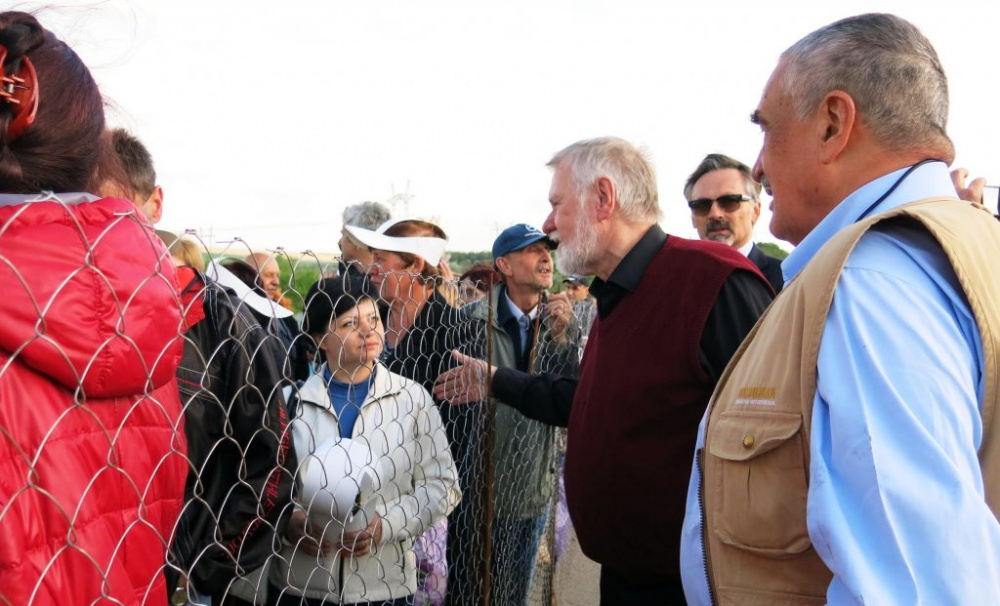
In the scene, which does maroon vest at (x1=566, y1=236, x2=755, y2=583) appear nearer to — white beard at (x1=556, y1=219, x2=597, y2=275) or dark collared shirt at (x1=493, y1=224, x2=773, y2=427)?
dark collared shirt at (x1=493, y1=224, x2=773, y2=427)

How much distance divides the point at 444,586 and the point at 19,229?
246cm

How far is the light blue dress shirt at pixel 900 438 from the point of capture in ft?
2.85

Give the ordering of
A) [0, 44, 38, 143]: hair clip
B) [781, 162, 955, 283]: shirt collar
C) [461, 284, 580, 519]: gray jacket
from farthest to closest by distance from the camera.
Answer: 1. [461, 284, 580, 519]: gray jacket
2. [781, 162, 955, 283]: shirt collar
3. [0, 44, 38, 143]: hair clip

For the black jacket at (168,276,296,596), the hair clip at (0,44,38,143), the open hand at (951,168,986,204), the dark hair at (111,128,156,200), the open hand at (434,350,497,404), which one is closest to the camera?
the hair clip at (0,44,38,143)

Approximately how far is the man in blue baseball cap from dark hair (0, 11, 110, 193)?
198 centimetres

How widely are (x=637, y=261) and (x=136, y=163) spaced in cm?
176

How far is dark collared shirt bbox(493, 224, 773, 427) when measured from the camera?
2092 mm

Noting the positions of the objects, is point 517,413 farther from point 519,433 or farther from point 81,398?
point 81,398

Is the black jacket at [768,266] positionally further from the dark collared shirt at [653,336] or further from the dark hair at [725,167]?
the dark collared shirt at [653,336]

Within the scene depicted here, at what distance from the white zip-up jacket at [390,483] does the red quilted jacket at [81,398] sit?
1104 millimetres

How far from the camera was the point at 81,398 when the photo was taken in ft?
3.04

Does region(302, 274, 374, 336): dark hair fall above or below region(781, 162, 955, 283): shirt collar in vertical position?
below

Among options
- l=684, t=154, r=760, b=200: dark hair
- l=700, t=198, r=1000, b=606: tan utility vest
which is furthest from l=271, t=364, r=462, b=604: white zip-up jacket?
l=684, t=154, r=760, b=200: dark hair

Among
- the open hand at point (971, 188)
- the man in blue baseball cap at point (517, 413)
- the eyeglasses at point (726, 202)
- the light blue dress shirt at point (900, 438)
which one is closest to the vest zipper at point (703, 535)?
the light blue dress shirt at point (900, 438)
